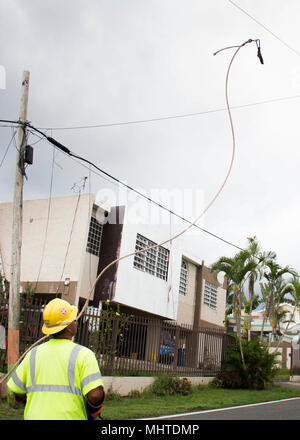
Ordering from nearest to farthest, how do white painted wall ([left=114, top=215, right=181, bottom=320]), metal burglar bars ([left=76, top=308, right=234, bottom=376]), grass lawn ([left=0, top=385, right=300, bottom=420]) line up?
1. grass lawn ([left=0, top=385, right=300, bottom=420])
2. metal burglar bars ([left=76, top=308, right=234, bottom=376])
3. white painted wall ([left=114, top=215, right=181, bottom=320])

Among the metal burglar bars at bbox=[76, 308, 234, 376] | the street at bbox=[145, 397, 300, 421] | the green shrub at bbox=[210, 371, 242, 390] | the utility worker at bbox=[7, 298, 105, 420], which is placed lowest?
the green shrub at bbox=[210, 371, 242, 390]

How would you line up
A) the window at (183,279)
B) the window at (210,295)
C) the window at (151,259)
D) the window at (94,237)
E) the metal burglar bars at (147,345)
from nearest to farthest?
the metal burglar bars at (147,345), the window at (94,237), the window at (151,259), the window at (183,279), the window at (210,295)

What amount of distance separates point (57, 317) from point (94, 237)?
14.8 meters

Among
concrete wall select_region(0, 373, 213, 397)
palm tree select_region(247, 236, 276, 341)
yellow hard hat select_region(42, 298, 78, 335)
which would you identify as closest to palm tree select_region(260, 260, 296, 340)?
palm tree select_region(247, 236, 276, 341)

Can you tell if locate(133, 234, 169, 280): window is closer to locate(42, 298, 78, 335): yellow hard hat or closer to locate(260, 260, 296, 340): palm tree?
locate(260, 260, 296, 340): palm tree

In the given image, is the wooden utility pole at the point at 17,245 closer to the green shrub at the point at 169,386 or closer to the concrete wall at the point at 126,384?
the concrete wall at the point at 126,384

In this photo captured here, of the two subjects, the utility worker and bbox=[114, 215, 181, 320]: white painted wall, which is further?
bbox=[114, 215, 181, 320]: white painted wall

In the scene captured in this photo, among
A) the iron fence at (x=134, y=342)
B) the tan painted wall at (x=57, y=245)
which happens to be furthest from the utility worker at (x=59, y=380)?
the tan painted wall at (x=57, y=245)

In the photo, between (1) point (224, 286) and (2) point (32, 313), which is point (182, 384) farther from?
(1) point (224, 286)

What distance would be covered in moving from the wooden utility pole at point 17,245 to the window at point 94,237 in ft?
22.4

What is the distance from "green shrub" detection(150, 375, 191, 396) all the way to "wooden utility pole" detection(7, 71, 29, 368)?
491 cm

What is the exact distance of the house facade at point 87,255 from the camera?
1634cm

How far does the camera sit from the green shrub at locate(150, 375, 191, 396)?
13.2m

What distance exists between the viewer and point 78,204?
16766 mm
